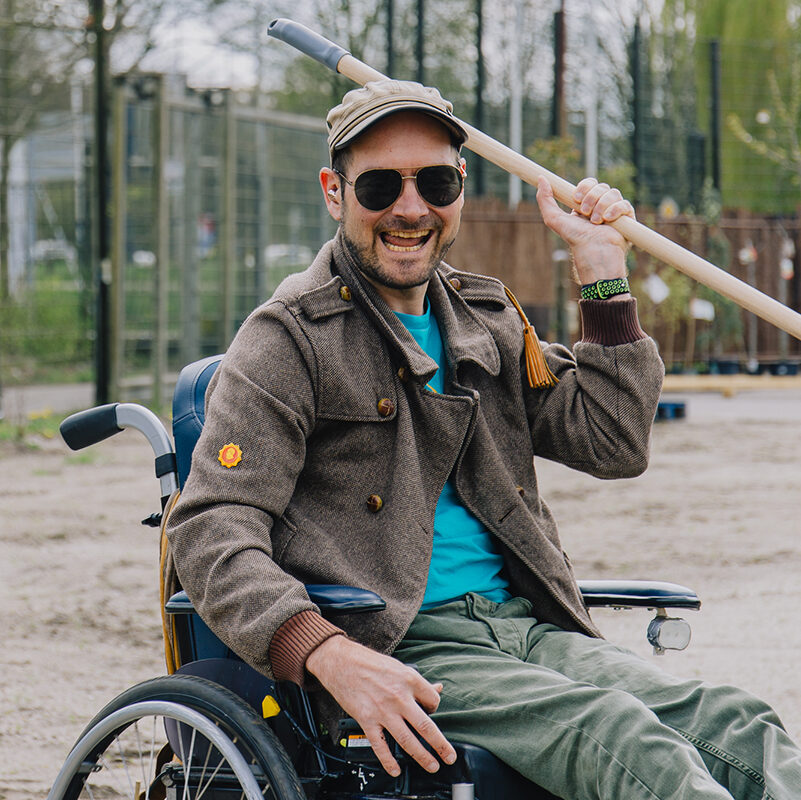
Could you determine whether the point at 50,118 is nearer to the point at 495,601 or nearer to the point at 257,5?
the point at 257,5

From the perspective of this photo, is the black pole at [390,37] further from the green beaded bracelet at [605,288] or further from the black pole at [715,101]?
the green beaded bracelet at [605,288]

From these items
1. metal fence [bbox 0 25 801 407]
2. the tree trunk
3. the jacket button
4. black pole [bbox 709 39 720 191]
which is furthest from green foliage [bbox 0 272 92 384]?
the jacket button

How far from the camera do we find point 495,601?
264cm

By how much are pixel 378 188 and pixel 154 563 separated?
4.19 m

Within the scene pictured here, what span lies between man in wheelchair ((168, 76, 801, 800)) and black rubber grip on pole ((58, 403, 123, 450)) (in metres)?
0.55

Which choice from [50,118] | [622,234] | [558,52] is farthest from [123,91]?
[622,234]

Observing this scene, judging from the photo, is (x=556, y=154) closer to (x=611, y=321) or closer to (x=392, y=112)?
(x=611, y=321)

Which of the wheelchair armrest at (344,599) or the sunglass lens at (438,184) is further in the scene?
the sunglass lens at (438,184)

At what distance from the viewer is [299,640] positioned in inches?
88.0

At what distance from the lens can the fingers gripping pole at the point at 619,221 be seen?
102 inches

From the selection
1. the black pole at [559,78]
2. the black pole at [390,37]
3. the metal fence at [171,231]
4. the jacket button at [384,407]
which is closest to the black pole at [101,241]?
the metal fence at [171,231]

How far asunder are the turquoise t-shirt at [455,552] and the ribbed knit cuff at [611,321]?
313 mm

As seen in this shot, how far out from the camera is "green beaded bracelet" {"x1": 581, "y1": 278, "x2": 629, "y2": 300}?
2.74 m

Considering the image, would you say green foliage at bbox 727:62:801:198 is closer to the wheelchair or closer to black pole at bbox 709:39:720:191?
black pole at bbox 709:39:720:191
